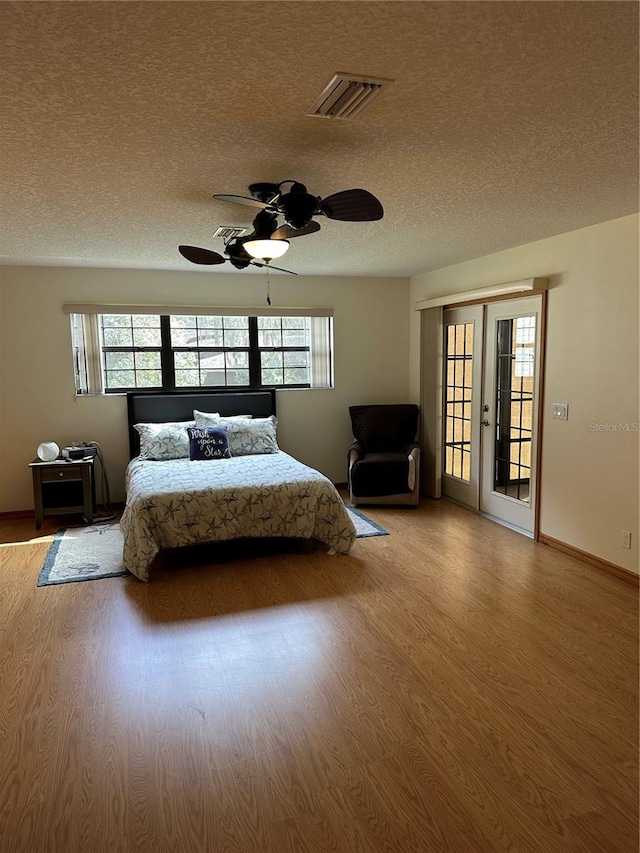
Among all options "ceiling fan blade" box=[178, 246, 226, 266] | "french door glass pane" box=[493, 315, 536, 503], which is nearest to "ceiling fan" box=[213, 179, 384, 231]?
"ceiling fan blade" box=[178, 246, 226, 266]

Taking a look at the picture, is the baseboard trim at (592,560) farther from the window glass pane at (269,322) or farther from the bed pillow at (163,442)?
the window glass pane at (269,322)

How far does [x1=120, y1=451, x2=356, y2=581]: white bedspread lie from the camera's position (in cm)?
396

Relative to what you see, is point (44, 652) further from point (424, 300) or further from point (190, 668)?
point (424, 300)

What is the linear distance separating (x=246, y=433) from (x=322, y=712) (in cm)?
330

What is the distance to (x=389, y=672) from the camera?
2730 millimetres

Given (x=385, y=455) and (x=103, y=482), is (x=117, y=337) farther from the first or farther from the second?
(x=385, y=455)

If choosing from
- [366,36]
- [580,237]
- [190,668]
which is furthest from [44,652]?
[580,237]

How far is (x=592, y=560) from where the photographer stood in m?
4.03

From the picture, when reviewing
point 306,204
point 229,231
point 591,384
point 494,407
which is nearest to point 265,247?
point 306,204

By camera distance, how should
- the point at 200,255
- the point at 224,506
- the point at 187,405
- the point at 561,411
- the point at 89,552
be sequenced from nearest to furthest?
the point at 200,255 < the point at 224,506 < the point at 561,411 < the point at 89,552 < the point at 187,405

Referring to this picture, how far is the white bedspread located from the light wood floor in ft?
1.01

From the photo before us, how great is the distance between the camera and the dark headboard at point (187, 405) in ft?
18.7

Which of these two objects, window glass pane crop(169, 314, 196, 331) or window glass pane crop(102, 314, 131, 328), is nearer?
window glass pane crop(102, 314, 131, 328)

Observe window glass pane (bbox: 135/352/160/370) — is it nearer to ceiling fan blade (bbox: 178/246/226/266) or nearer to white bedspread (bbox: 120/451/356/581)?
white bedspread (bbox: 120/451/356/581)
